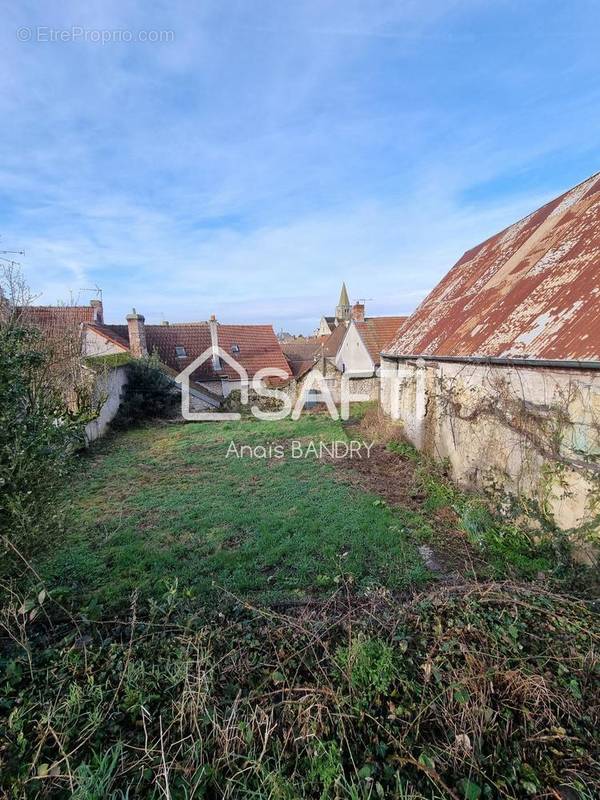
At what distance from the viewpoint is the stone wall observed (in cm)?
439

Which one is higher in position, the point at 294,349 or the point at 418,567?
the point at 294,349

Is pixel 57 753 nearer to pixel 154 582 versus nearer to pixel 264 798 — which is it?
pixel 264 798

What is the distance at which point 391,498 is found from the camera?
23.4 feet

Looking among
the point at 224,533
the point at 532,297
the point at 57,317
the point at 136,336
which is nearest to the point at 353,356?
the point at 136,336

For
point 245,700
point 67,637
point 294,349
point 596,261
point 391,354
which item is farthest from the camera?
point 294,349

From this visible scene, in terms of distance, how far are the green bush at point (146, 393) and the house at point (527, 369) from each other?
10.7 metres

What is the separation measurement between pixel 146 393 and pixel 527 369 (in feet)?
47.2

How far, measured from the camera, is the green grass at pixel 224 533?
436 cm

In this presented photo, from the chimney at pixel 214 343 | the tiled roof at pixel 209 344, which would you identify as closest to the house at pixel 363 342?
the tiled roof at pixel 209 344

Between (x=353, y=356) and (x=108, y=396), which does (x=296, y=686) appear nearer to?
(x=108, y=396)

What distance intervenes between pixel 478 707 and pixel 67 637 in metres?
3.06

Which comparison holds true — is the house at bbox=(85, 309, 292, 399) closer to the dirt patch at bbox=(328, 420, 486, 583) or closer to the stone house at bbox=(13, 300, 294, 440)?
the stone house at bbox=(13, 300, 294, 440)

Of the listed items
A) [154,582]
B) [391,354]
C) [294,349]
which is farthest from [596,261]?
[294,349]

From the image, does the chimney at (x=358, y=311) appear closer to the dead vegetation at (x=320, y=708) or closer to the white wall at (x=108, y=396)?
the white wall at (x=108, y=396)
